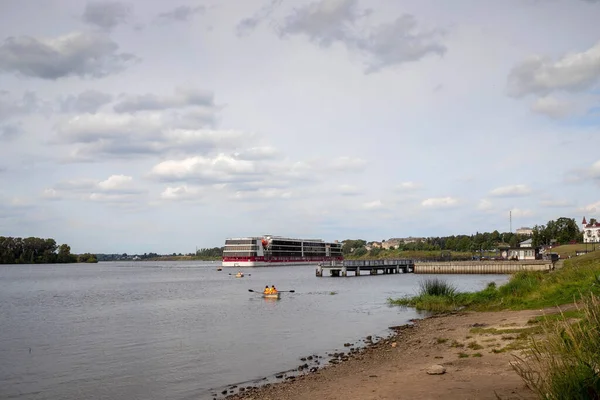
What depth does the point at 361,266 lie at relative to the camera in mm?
111125

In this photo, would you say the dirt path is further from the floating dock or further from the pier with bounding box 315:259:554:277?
the pier with bounding box 315:259:554:277

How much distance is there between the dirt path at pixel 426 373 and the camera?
1459cm

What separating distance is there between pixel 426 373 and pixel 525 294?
69.2 ft

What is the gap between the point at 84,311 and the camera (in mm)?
50438

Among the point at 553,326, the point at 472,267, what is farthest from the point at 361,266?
the point at 553,326

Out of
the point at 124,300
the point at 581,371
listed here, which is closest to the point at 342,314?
the point at 124,300

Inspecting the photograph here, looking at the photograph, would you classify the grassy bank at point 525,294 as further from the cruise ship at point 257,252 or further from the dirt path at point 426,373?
the cruise ship at point 257,252

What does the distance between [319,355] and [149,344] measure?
36.9ft

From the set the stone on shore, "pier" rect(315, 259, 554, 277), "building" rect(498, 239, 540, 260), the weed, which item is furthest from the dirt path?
"building" rect(498, 239, 540, 260)

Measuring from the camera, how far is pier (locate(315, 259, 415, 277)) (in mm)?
106750

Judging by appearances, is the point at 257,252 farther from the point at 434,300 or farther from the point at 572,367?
the point at 572,367

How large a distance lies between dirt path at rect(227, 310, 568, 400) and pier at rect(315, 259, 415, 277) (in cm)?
7916

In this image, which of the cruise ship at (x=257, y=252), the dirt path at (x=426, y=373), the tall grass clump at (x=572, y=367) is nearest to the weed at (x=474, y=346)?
the dirt path at (x=426, y=373)

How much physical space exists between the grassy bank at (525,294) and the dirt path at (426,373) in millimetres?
3435
